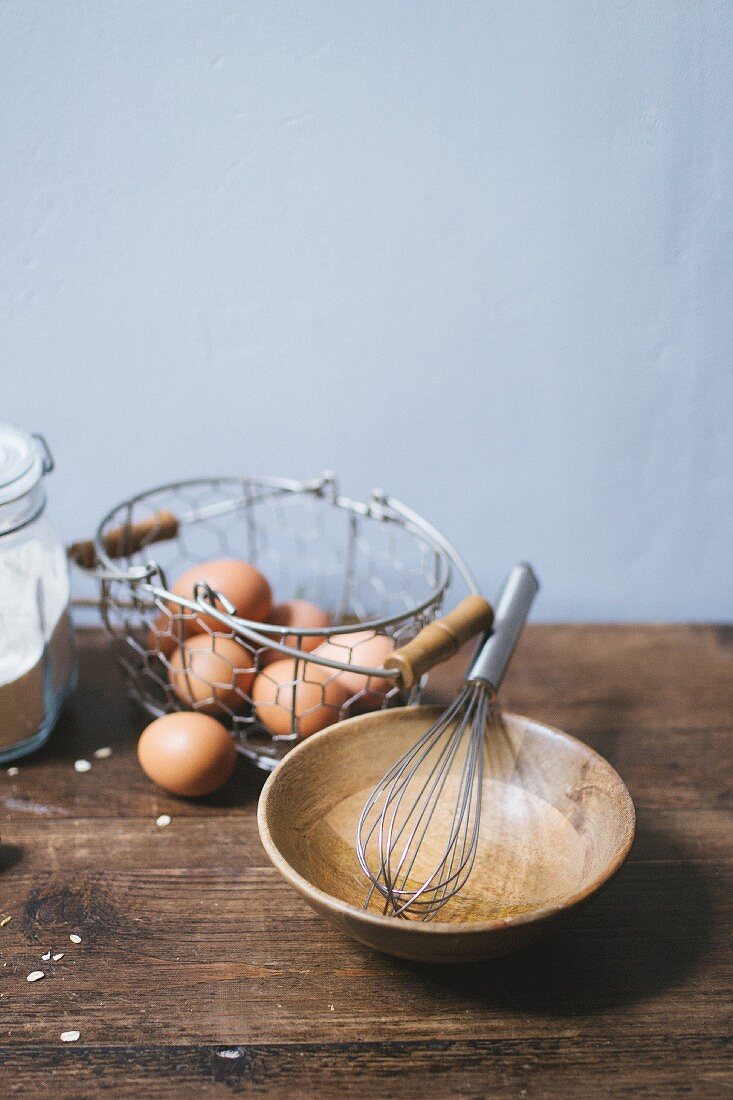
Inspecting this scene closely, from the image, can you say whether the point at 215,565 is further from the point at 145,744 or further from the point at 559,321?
the point at 559,321

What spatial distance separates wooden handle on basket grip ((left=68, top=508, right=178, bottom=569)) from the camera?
0.73 metres

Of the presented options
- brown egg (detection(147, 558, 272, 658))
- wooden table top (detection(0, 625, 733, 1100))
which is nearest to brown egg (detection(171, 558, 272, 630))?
brown egg (detection(147, 558, 272, 658))

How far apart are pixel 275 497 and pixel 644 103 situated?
1.41 feet

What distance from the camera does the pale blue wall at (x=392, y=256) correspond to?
0.73 m

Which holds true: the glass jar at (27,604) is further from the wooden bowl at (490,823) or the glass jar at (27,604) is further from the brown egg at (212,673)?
the wooden bowl at (490,823)

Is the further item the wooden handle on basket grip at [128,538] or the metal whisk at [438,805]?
the wooden handle on basket grip at [128,538]

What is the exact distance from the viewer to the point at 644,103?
0.76 m

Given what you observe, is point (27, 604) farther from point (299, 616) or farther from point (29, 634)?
point (299, 616)

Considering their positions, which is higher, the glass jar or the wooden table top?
the glass jar

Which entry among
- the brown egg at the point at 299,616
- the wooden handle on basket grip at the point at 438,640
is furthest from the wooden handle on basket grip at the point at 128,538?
the wooden handle on basket grip at the point at 438,640

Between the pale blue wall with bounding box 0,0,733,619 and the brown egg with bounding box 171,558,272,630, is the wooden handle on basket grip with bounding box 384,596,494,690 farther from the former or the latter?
the pale blue wall with bounding box 0,0,733,619

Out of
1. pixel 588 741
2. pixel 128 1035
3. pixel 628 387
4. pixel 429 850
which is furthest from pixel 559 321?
pixel 128 1035

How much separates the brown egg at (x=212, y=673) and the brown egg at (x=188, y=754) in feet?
0.11

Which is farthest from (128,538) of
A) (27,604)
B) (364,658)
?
(364,658)
